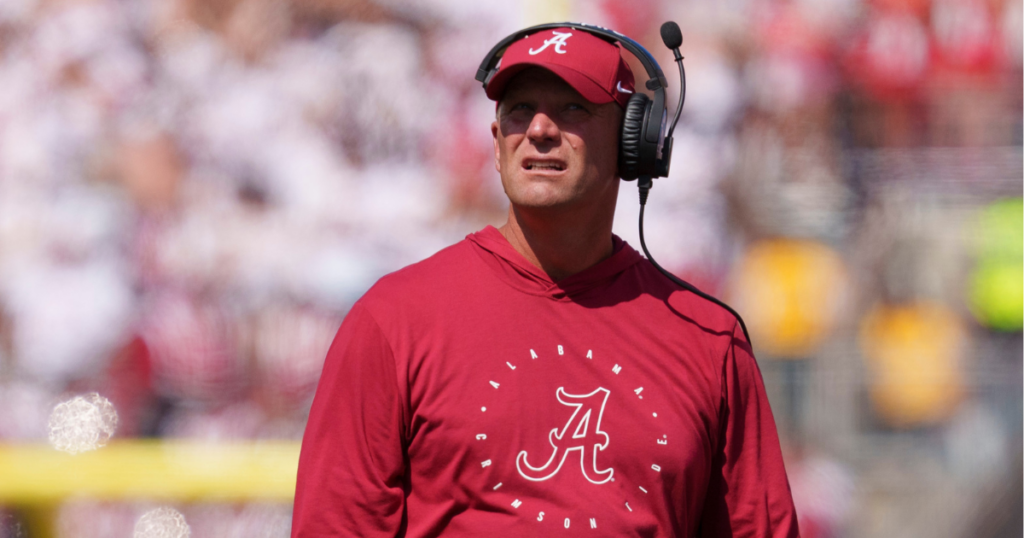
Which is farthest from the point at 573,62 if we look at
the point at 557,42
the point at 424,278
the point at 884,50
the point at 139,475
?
the point at 139,475

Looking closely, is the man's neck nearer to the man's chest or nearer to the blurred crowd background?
the man's chest

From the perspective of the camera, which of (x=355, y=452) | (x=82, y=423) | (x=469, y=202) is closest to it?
(x=355, y=452)

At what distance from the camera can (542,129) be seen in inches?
62.2

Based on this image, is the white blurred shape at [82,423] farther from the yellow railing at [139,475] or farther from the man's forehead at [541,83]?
the man's forehead at [541,83]

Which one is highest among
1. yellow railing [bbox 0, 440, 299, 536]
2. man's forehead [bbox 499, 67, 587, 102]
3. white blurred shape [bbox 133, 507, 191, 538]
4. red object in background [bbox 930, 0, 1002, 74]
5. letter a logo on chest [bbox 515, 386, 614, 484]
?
red object in background [bbox 930, 0, 1002, 74]

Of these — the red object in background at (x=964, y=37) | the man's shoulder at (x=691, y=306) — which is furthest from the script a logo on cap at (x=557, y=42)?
the red object in background at (x=964, y=37)

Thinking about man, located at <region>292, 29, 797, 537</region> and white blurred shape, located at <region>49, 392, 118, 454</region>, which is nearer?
man, located at <region>292, 29, 797, 537</region>

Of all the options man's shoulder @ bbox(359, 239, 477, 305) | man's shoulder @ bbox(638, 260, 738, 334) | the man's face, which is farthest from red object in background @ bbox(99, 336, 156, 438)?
man's shoulder @ bbox(638, 260, 738, 334)

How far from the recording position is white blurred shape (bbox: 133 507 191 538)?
2756 millimetres

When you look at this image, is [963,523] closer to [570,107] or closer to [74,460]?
[570,107]

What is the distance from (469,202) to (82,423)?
130 cm

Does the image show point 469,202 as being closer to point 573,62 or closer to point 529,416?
point 573,62

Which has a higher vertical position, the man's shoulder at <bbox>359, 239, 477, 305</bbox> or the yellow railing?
the man's shoulder at <bbox>359, 239, 477, 305</bbox>

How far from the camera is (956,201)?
2930 mm
